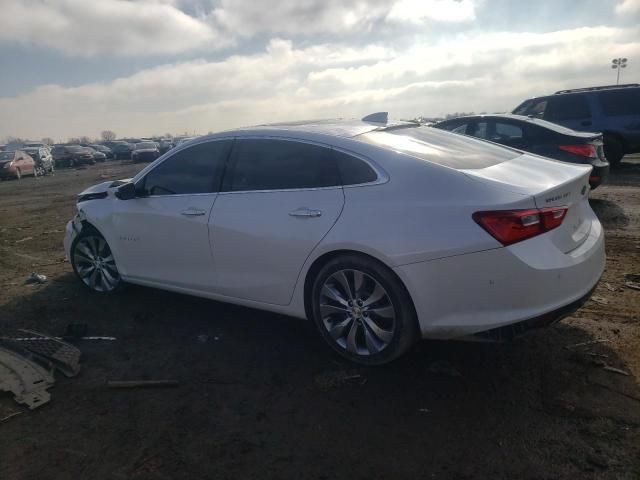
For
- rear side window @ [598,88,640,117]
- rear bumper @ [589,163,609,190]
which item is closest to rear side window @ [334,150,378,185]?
rear bumper @ [589,163,609,190]

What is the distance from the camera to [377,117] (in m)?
4.79

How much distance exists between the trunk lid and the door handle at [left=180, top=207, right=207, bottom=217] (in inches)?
84.3

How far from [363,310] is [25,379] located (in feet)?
7.99

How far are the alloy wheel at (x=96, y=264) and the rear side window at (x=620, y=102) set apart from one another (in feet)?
38.3

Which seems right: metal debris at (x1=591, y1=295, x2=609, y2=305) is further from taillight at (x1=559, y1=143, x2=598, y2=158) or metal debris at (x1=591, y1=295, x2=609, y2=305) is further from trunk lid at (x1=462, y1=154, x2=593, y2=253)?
taillight at (x1=559, y1=143, x2=598, y2=158)

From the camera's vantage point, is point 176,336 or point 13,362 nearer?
point 13,362

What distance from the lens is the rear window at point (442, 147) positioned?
11.5 feet

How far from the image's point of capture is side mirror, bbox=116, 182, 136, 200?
4746 millimetres

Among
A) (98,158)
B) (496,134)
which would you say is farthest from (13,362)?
(98,158)

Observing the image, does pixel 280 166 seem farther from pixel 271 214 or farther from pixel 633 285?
pixel 633 285

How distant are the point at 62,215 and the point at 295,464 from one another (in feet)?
35.9

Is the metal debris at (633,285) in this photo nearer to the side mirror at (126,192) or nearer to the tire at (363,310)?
the tire at (363,310)

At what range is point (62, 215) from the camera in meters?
11.7

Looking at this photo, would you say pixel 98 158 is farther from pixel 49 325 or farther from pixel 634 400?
pixel 634 400
